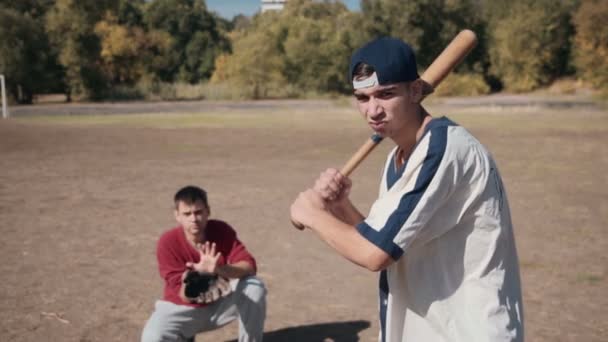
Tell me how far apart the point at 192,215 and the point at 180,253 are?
314mm

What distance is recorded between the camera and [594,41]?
41.3 m

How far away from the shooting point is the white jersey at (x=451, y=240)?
6.68 feet

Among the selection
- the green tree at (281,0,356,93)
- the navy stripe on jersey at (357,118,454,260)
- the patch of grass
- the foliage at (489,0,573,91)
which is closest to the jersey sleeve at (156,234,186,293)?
the navy stripe on jersey at (357,118,454,260)

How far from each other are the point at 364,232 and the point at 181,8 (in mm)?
75165

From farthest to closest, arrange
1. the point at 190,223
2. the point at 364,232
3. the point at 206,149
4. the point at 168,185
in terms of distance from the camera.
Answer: the point at 206,149 < the point at 168,185 < the point at 190,223 < the point at 364,232

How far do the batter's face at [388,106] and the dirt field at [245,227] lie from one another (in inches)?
132

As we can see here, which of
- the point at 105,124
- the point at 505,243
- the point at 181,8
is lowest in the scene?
the point at 105,124

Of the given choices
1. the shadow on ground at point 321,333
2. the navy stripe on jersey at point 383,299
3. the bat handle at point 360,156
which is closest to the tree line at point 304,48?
the shadow on ground at point 321,333

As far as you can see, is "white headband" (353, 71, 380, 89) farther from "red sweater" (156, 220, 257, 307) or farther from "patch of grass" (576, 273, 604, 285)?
"patch of grass" (576, 273, 604, 285)

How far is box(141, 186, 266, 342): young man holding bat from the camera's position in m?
4.14

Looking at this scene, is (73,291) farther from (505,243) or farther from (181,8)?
(181,8)

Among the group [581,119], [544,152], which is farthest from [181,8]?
[544,152]

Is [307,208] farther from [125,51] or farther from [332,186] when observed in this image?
[125,51]

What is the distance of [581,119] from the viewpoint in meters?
27.4
